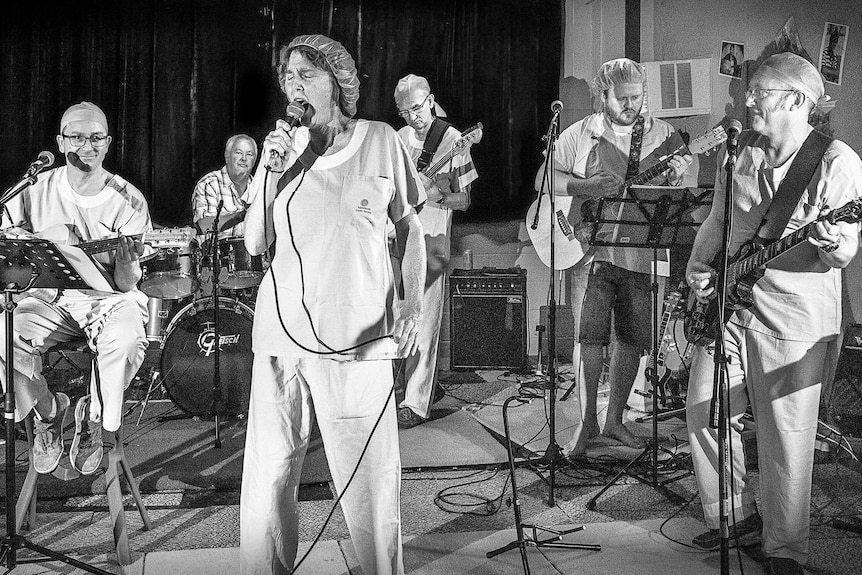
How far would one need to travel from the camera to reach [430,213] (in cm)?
515

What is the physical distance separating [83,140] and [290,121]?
2.04 meters

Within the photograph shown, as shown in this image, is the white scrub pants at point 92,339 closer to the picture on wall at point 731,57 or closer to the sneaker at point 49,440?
the sneaker at point 49,440

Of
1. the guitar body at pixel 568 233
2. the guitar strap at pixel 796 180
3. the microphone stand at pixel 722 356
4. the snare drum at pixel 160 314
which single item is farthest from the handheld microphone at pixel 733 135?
the snare drum at pixel 160 314

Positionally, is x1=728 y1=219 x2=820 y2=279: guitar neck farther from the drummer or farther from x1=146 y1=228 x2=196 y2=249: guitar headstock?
the drummer

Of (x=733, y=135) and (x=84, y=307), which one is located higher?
(x=733, y=135)

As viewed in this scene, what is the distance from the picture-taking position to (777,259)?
3000 mm

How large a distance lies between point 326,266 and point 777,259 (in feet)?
5.50

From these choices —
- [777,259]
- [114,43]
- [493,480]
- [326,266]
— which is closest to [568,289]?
[493,480]

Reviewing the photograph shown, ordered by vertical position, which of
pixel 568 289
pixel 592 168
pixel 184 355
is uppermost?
pixel 592 168

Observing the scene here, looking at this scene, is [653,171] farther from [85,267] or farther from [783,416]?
[85,267]

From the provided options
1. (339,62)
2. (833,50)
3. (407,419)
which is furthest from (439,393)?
(339,62)

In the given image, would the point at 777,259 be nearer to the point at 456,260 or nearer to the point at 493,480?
the point at 493,480

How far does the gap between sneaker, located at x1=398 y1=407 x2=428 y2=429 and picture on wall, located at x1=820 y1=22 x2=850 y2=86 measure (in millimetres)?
3330

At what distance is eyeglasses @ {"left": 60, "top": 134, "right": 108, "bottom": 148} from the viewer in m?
3.90
